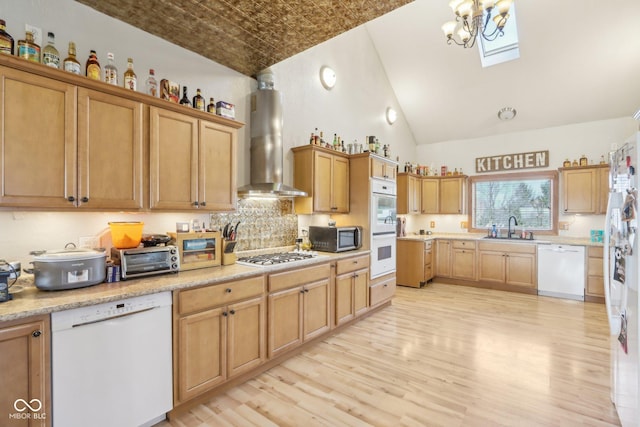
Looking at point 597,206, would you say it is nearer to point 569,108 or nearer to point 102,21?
point 569,108

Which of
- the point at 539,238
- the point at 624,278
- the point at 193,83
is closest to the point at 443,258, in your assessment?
the point at 539,238

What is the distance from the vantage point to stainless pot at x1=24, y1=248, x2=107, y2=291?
1.70m

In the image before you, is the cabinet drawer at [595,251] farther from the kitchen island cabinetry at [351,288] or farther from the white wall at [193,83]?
the white wall at [193,83]

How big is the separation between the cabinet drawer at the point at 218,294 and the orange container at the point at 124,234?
0.56 meters

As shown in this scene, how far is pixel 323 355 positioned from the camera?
2971 mm

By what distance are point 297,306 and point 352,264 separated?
100 centimetres

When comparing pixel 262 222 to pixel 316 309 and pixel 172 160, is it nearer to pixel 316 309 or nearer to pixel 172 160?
pixel 316 309

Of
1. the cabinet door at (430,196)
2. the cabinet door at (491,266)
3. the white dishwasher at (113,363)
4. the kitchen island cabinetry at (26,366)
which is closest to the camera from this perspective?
the kitchen island cabinetry at (26,366)

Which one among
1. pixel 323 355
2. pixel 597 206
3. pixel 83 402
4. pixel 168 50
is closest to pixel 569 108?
pixel 597 206

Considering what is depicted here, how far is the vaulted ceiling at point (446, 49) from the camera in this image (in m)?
2.37

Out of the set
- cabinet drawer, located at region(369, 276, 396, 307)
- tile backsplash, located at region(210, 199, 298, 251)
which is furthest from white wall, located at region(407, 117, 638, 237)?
tile backsplash, located at region(210, 199, 298, 251)

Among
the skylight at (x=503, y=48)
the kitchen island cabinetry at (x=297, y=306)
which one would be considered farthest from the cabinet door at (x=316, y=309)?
the skylight at (x=503, y=48)

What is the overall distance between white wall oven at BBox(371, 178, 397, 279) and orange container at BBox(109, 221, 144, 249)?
2.72m

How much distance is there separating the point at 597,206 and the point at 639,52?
88.4 inches
